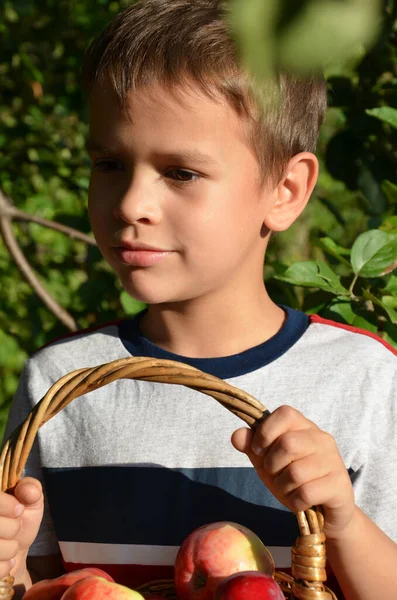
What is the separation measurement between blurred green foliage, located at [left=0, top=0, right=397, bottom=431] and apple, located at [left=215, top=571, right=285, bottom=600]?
2.11 ft

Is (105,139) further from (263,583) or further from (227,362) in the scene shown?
(263,583)

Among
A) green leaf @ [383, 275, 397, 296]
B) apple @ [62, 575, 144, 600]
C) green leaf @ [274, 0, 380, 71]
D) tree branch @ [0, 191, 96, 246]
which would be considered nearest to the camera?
green leaf @ [274, 0, 380, 71]

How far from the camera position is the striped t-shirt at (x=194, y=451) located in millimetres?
1339

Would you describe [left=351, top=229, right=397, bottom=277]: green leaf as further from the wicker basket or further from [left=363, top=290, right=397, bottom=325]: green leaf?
the wicker basket

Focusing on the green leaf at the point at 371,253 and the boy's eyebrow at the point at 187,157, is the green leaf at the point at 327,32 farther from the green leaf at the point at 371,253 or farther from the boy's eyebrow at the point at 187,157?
the green leaf at the point at 371,253

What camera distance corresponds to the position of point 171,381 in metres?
1.04

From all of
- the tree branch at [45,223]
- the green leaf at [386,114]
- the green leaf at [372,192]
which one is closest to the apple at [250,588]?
the green leaf at [386,114]

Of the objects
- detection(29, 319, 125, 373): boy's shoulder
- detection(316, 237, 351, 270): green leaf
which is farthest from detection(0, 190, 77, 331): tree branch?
detection(316, 237, 351, 270): green leaf

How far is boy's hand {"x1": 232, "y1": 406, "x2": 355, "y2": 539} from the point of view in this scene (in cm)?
99

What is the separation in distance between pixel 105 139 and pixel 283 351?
494mm

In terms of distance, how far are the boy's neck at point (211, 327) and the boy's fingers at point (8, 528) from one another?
551mm

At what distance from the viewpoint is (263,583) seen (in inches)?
39.2

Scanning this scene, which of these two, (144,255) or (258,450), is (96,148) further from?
(258,450)

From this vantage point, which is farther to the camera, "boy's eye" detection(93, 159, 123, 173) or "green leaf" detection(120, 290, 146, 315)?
"green leaf" detection(120, 290, 146, 315)
